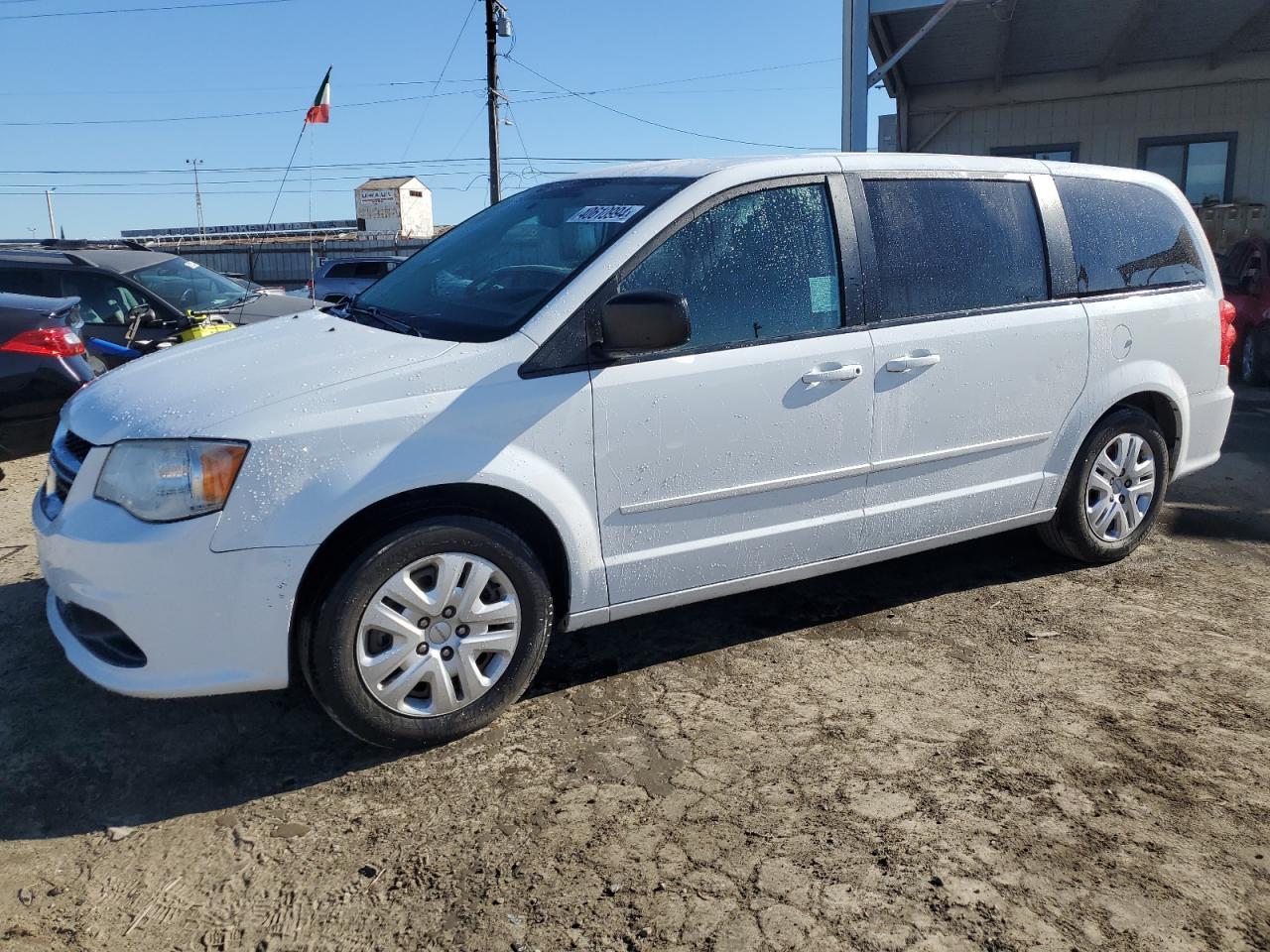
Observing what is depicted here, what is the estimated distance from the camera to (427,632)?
3172 mm

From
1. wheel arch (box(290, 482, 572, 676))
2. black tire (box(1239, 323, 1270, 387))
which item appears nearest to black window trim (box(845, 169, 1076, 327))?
wheel arch (box(290, 482, 572, 676))

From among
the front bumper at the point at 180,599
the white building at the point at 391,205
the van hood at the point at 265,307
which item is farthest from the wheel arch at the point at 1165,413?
the white building at the point at 391,205

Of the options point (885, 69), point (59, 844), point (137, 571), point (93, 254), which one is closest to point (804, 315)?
point (137, 571)

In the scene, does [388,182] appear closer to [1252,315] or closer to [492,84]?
[492,84]

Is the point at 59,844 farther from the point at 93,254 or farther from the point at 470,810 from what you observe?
the point at 93,254

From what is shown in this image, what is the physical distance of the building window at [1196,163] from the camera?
15.1m

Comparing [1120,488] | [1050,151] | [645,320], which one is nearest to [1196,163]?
[1050,151]

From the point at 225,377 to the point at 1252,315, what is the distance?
36.9 ft

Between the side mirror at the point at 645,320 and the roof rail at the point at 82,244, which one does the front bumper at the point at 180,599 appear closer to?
the side mirror at the point at 645,320

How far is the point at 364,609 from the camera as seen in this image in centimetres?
304

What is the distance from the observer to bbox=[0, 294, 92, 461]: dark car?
601 centimetres

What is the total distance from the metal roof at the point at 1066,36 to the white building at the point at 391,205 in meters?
45.5

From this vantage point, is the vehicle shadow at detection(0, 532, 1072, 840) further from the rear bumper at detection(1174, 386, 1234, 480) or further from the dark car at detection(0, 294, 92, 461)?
the dark car at detection(0, 294, 92, 461)

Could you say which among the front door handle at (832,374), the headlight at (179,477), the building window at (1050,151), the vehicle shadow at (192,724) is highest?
the building window at (1050,151)
